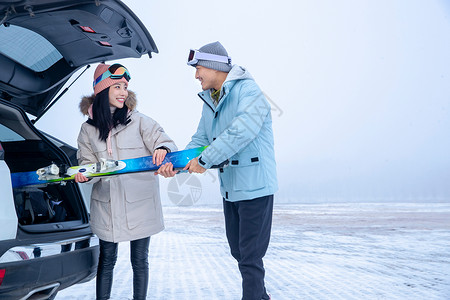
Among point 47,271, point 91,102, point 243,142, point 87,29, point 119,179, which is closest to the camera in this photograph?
point 47,271

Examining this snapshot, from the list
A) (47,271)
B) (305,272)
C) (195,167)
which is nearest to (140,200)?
(195,167)

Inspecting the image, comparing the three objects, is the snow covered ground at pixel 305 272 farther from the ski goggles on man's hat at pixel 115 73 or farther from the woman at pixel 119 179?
the ski goggles on man's hat at pixel 115 73

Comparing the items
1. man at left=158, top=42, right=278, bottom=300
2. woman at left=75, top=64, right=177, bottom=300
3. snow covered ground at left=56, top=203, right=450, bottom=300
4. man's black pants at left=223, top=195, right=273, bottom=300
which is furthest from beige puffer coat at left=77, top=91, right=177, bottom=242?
snow covered ground at left=56, top=203, right=450, bottom=300

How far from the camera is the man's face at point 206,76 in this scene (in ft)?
7.94

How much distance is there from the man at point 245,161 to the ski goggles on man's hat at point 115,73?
21.4 inches

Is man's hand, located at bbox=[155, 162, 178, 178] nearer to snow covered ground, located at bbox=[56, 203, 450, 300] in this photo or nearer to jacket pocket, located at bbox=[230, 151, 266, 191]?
jacket pocket, located at bbox=[230, 151, 266, 191]

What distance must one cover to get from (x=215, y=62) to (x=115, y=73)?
718mm

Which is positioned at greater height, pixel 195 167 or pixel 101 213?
pixel 195 167

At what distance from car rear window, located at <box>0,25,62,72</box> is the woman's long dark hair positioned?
A: 1.63 feet

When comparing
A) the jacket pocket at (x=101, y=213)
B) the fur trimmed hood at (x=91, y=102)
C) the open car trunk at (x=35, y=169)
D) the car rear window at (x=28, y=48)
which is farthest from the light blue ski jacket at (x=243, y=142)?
the car rear window at (x=28, y=48)

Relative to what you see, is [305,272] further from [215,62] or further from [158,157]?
[215,62]

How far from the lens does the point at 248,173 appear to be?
222 centimetres

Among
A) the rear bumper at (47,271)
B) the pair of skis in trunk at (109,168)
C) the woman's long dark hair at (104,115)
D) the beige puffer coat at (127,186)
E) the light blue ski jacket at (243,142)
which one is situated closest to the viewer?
the rear bumper at (47,271)

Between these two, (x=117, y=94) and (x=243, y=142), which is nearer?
(x=243, y=142)
